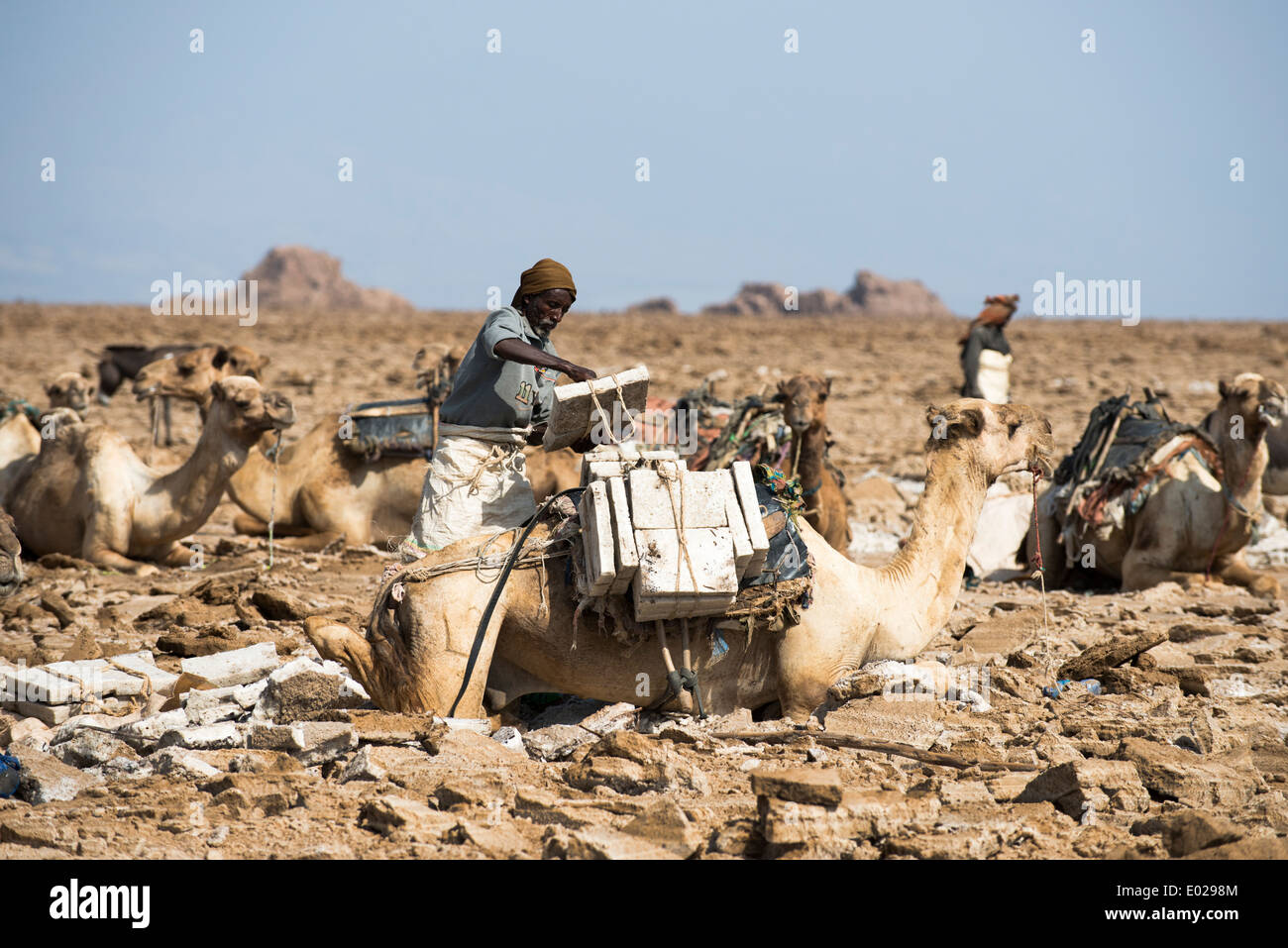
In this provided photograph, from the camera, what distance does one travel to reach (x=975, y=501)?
6.02 metres

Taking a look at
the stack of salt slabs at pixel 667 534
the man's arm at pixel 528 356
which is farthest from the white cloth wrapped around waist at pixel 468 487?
the stack of salt slabs at pixel 667 534

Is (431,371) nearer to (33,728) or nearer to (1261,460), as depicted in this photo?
(33,728)

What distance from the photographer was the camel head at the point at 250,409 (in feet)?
30.8

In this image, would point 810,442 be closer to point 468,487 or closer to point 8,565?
point 468,487

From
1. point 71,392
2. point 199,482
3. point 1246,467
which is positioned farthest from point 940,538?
point 71,392

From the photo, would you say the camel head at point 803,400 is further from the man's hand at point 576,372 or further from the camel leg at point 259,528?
the camel leg at point 259,528

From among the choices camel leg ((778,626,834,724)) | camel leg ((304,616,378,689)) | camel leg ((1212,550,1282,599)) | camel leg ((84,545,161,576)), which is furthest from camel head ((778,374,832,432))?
→ camel leg ((84,545,161,576))

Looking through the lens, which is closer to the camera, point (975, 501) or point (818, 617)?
point (818, 617)

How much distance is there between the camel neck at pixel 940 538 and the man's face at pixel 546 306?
1.94m

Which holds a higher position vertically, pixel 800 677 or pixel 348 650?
pixel 348 650

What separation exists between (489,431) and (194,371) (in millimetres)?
6310

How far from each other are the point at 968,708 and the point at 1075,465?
512cm

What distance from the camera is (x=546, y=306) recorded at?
220 inches

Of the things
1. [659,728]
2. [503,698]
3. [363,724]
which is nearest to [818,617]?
[659,728]
